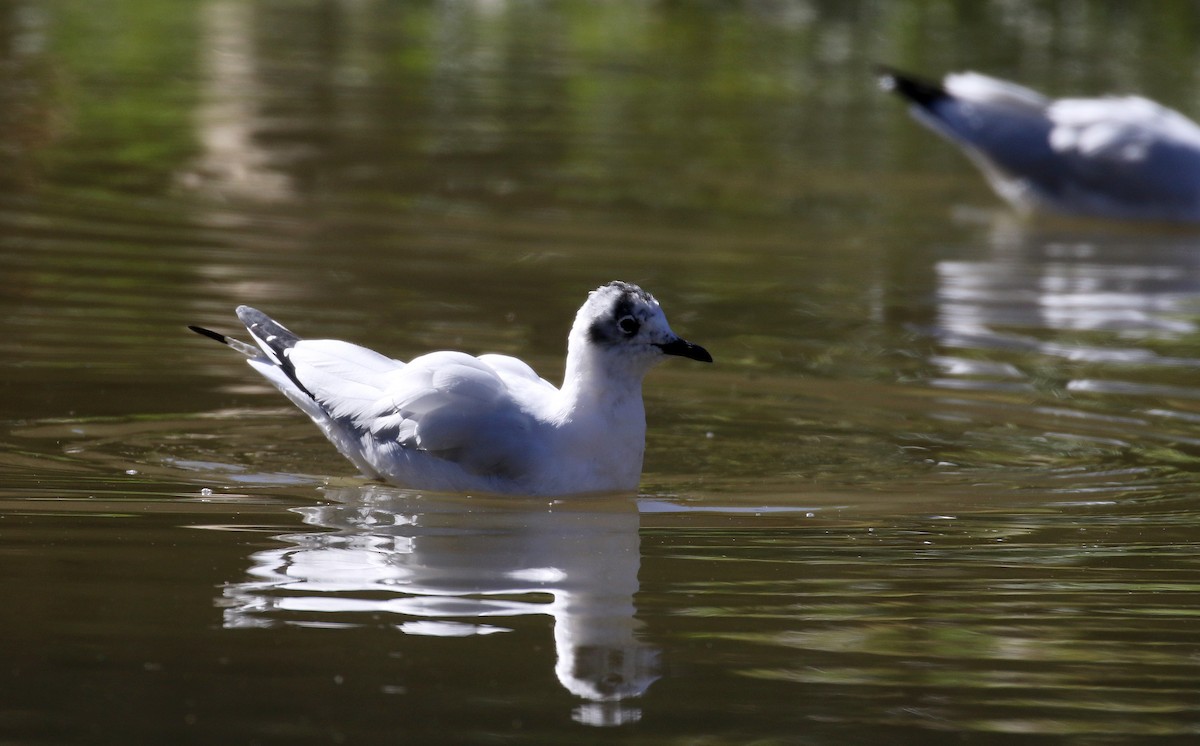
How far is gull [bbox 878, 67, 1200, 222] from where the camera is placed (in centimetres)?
1415

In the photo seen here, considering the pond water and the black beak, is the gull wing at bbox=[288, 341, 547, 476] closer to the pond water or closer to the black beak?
the pond water

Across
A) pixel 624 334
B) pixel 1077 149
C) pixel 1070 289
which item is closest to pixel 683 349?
pixel 624 334

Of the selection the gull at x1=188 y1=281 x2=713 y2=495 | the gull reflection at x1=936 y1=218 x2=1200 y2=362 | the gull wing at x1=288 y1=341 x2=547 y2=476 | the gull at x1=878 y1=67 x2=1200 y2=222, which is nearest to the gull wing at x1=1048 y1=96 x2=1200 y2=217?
the gull at x1=878 y1=67 x2=1200 y2=222

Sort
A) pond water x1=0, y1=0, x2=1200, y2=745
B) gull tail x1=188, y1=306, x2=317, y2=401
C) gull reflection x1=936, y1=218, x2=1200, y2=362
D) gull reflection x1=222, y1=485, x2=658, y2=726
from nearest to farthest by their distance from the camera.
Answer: pond water x1=0, y1=0, x2=1200, y2=745, gull reflection x1=222, y1=485, x2=658, y2=726, gull tail x1=188, y1=306, x2=317, y2=401, gull reflection x1=936, y1=218, x2=1200, y2=362

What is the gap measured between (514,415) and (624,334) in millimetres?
465

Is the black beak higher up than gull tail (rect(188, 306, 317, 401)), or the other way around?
the black beak

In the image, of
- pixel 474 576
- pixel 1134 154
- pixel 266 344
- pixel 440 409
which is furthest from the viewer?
pixel 1134 154

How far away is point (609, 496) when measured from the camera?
678 centimetres

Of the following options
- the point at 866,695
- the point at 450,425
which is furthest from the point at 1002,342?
the point at 866,695

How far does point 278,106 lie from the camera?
18000mm

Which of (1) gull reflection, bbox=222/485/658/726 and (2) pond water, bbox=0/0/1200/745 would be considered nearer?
(2) pond water, bbox=0/0/1200/745

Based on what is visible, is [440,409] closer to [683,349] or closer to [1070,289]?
[683,349]

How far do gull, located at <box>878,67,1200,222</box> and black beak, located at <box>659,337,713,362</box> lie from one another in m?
8.18

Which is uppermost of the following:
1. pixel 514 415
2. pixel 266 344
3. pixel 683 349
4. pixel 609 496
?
pixel 683 349
